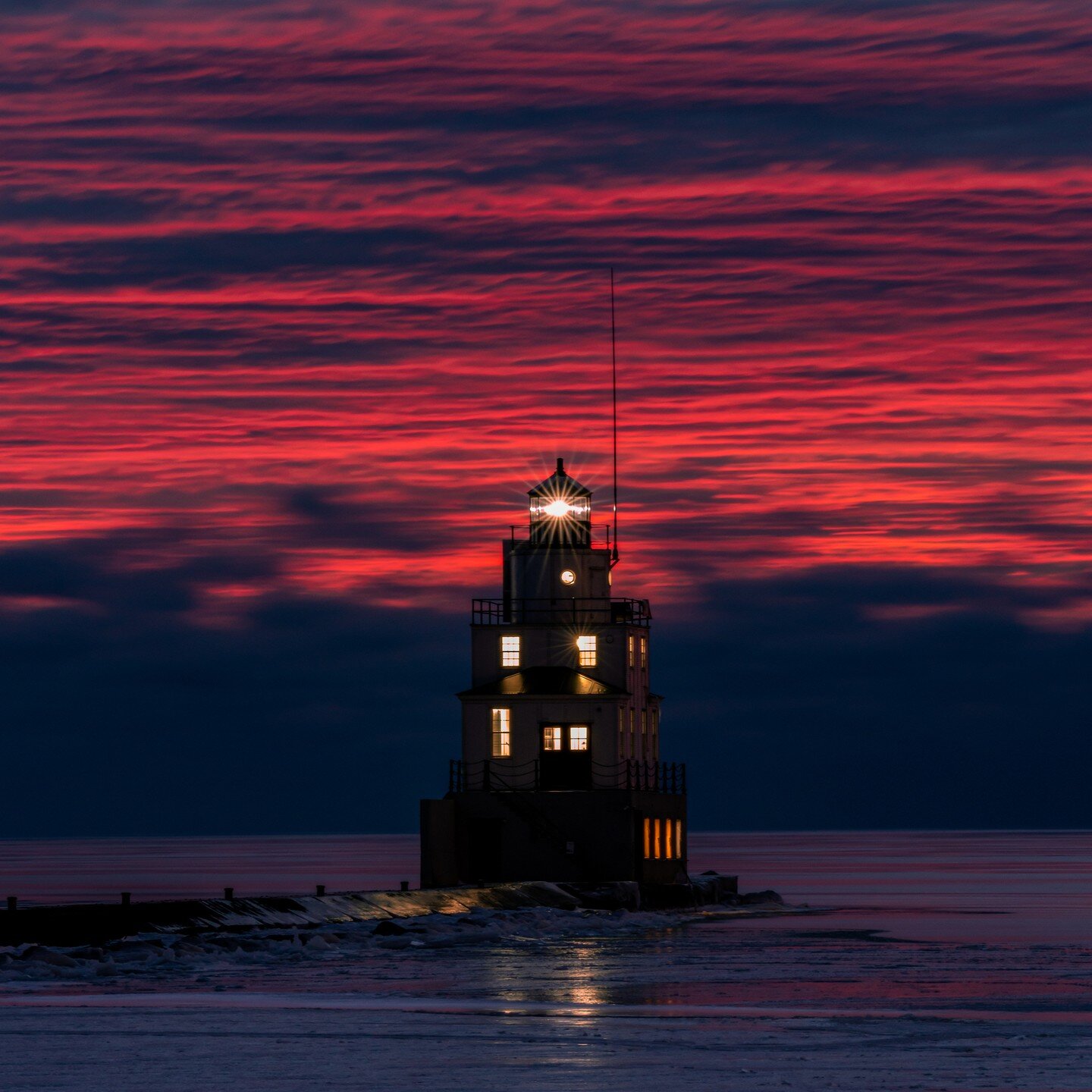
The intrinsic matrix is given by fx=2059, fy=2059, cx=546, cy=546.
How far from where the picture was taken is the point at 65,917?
43281mm

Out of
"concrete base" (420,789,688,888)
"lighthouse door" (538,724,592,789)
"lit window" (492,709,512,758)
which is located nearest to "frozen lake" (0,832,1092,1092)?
"concrete base" (420,789,688,888)

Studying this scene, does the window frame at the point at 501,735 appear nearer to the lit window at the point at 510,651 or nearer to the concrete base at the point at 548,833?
the lit window at the point at 510,651

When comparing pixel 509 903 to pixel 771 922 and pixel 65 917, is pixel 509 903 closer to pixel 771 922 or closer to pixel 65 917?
pixel 771 922

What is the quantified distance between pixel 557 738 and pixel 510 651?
3.52 m

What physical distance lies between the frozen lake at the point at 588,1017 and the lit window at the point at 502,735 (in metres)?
11.3

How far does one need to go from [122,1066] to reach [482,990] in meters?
11.9

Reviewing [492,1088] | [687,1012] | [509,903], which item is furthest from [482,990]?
[509,903]

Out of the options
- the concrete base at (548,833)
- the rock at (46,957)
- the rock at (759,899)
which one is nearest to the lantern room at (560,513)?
the concrete base at (548,833)

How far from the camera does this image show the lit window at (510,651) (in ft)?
223

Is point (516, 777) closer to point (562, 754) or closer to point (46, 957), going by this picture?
point (562, 754)

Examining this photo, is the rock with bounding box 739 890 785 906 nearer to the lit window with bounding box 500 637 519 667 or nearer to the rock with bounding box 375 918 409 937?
the lit window with bounding box 500 637 519 667

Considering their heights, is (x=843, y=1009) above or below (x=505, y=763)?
below

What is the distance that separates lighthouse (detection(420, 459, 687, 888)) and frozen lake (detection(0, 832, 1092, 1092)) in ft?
26.8

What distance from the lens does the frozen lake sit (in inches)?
940
